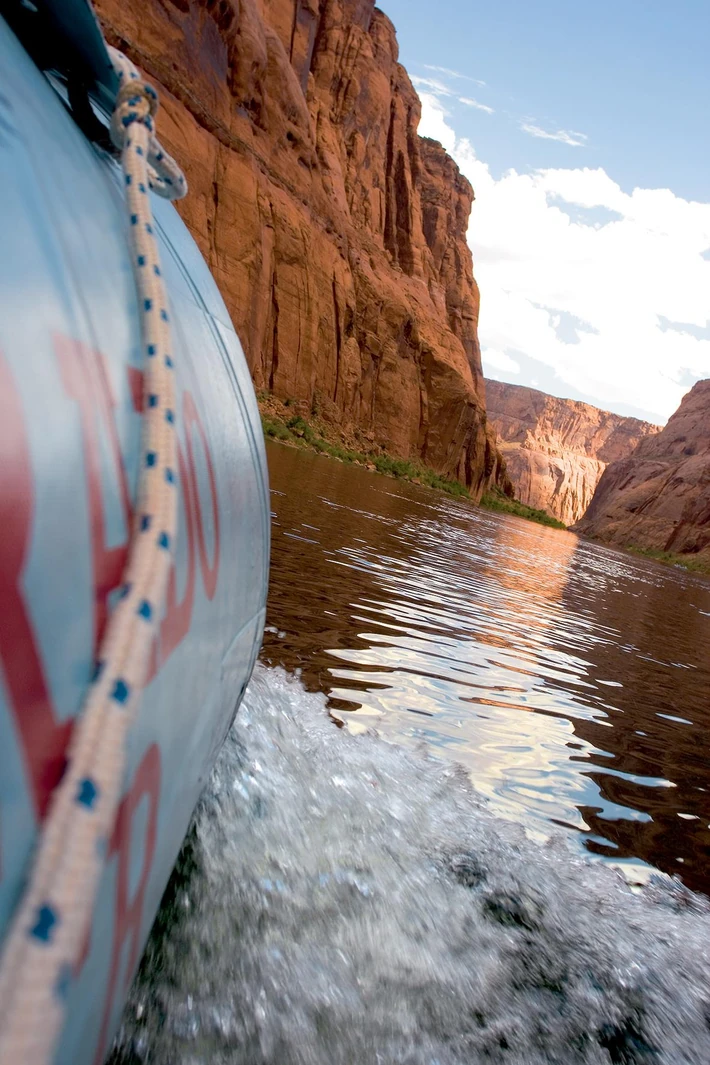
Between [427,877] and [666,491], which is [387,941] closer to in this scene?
[427,877]

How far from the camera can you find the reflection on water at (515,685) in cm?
259

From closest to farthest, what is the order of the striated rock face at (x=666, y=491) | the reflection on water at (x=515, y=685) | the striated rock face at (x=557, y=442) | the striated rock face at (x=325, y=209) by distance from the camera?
the reflection on water at (x=515, y=685)
the striated rock face at (x=325, y=209)
the striated rock face at (x=666, y=491)
the striated rock face at (x=557, y=442)

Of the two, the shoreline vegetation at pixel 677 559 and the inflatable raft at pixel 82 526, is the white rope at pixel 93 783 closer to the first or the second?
the inflatable raft at pixel 82 526

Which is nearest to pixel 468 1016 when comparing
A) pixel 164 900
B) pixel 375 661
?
pixel 164 900

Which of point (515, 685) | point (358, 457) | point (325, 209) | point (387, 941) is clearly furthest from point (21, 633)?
point (325, 209)

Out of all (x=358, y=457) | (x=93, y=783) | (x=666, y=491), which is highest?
(x=666, y=491)

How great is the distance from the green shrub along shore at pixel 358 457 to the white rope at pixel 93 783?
18.2 metres

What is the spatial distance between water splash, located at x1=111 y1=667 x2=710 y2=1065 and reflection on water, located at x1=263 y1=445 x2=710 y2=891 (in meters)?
0.46

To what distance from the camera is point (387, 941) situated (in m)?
1.39

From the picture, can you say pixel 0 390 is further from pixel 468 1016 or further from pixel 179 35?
pixel 179 35

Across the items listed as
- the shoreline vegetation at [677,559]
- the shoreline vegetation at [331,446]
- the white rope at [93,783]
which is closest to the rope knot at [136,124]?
the white rope at [93,783]

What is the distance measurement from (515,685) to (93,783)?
11.6 ft

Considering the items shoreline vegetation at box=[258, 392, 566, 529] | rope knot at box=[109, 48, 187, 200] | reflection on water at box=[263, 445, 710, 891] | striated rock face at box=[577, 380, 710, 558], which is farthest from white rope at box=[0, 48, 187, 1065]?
striated rock face at box=[577, 380, 710, 558]

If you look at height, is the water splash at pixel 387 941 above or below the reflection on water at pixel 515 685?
above
